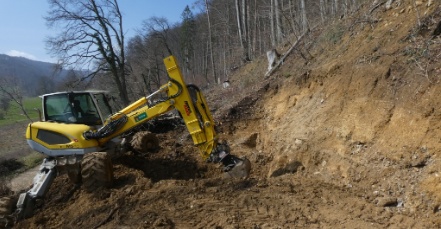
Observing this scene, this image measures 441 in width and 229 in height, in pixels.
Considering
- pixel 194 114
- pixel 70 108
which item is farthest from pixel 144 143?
pixel 194 114

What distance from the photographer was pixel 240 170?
638 centimetres

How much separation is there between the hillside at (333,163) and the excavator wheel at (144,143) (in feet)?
1.63

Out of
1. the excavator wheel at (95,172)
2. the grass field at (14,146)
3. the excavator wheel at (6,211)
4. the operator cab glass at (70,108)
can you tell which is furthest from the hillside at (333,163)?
the grass field at (14,146)

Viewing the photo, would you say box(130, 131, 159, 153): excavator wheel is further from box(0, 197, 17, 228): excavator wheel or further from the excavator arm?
box(0, 197, 17, 228): excavator wheel


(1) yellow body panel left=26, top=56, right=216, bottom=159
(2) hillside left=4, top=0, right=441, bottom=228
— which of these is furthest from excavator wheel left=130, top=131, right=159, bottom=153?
(1) yellow body panel left=26, top=56, right=216, bottom=159

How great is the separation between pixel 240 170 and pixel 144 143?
13.1ft

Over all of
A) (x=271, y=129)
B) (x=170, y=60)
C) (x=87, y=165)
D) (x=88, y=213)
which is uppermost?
(x=170, y=60)

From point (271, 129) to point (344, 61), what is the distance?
2290mm

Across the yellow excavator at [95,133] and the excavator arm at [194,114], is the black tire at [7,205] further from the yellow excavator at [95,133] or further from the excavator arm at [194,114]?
the excavator arm at [194,114]

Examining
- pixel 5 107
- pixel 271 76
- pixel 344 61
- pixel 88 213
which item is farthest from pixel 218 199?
pixel 5 107

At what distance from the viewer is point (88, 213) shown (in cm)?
586

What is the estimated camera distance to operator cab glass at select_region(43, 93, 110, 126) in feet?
25.8

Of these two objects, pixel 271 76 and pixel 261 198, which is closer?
pixel 261 198

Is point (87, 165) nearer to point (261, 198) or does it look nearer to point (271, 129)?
point (261, 198)
